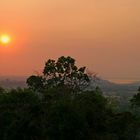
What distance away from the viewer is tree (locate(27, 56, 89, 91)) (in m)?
69.4

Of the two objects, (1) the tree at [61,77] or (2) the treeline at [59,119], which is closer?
(2) the treeline at [59,119]

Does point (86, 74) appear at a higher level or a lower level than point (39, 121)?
higher

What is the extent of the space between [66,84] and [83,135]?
27.6 m

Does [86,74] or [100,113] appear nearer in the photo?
[100,113]

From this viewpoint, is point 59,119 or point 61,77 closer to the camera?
point 59,119

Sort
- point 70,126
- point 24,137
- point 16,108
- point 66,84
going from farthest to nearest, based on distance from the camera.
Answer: point 66,84
point 16,108
point 24,137
point 70,126

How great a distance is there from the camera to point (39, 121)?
1737 inches

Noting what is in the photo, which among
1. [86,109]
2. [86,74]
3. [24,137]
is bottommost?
[24,137]

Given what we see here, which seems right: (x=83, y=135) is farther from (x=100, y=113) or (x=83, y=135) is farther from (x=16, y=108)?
(x=16, y=108)

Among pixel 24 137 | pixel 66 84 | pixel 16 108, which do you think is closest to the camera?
pixel 24 137

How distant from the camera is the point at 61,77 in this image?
229 feet

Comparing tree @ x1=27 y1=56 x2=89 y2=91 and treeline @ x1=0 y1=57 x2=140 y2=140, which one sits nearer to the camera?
treeline @ x1=0 y1=57 x2=140 y2=140

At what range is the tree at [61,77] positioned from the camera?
6938 cm

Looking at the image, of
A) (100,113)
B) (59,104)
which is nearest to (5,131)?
(59,104)
